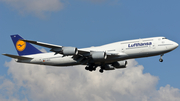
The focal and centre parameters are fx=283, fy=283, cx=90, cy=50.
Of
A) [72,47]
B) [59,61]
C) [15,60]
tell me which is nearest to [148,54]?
[72,47]

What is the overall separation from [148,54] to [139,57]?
1650 mm

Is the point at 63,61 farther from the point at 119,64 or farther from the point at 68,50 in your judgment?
the point at 119,64

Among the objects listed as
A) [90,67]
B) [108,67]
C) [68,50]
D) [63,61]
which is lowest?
[108,67]

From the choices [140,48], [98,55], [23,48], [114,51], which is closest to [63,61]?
[98,55]

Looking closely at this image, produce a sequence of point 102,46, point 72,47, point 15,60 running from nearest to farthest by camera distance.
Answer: point 72,47, point 102,46, point 15,60

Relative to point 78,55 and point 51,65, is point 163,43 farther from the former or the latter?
point 51,65

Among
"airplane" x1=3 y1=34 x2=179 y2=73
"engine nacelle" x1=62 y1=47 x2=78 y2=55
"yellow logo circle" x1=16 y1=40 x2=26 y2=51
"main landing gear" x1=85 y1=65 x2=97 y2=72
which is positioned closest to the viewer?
"engine nacelle" x1=62 y1=47 x2=78 y2=55

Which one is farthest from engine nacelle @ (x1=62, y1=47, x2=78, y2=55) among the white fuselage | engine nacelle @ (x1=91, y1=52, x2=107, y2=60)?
engine nacelle @ (x1=91, y1=52, x2=107, y2=60)

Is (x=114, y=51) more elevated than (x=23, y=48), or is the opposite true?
(x=23, y=48)

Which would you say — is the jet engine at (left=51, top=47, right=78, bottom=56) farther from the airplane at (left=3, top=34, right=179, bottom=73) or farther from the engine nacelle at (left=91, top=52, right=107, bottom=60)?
the engine nacelle at (left=91, top=52, right=107, bottom=60)

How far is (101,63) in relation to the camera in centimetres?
5309

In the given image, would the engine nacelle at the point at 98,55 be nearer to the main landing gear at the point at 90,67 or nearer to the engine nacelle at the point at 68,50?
the engine nacelle at the point at 68,50

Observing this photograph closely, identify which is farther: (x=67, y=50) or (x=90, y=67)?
(x=90, y=67)

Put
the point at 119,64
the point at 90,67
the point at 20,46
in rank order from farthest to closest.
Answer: the point at 20,46
the point at 119,64
the point at 90,67
